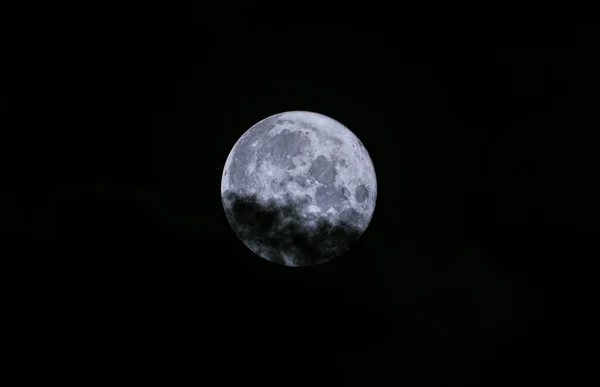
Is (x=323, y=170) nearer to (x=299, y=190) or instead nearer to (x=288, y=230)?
(x=299, y=190)

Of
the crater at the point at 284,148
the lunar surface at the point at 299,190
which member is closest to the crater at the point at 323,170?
the lunar surface at the point at 299,190

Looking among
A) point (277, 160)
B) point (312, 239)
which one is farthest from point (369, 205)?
point (277, 160)

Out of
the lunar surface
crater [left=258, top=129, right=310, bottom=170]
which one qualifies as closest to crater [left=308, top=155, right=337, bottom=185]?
the lunar surface

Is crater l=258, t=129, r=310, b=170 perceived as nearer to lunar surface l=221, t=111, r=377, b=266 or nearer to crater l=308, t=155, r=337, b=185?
lunar surface l=221, t=111, r=377, b=266

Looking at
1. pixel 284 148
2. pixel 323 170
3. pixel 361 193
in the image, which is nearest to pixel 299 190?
pixel 323 170

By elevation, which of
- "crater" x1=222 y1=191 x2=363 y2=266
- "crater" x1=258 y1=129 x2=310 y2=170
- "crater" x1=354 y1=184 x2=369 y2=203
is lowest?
"crater" x1=222 y1=191 x2=363 y2=266

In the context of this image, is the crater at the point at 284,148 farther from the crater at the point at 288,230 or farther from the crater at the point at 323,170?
the crater at the point at 288,230

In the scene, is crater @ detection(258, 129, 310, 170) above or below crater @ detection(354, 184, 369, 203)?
above

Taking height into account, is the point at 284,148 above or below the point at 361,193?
above
